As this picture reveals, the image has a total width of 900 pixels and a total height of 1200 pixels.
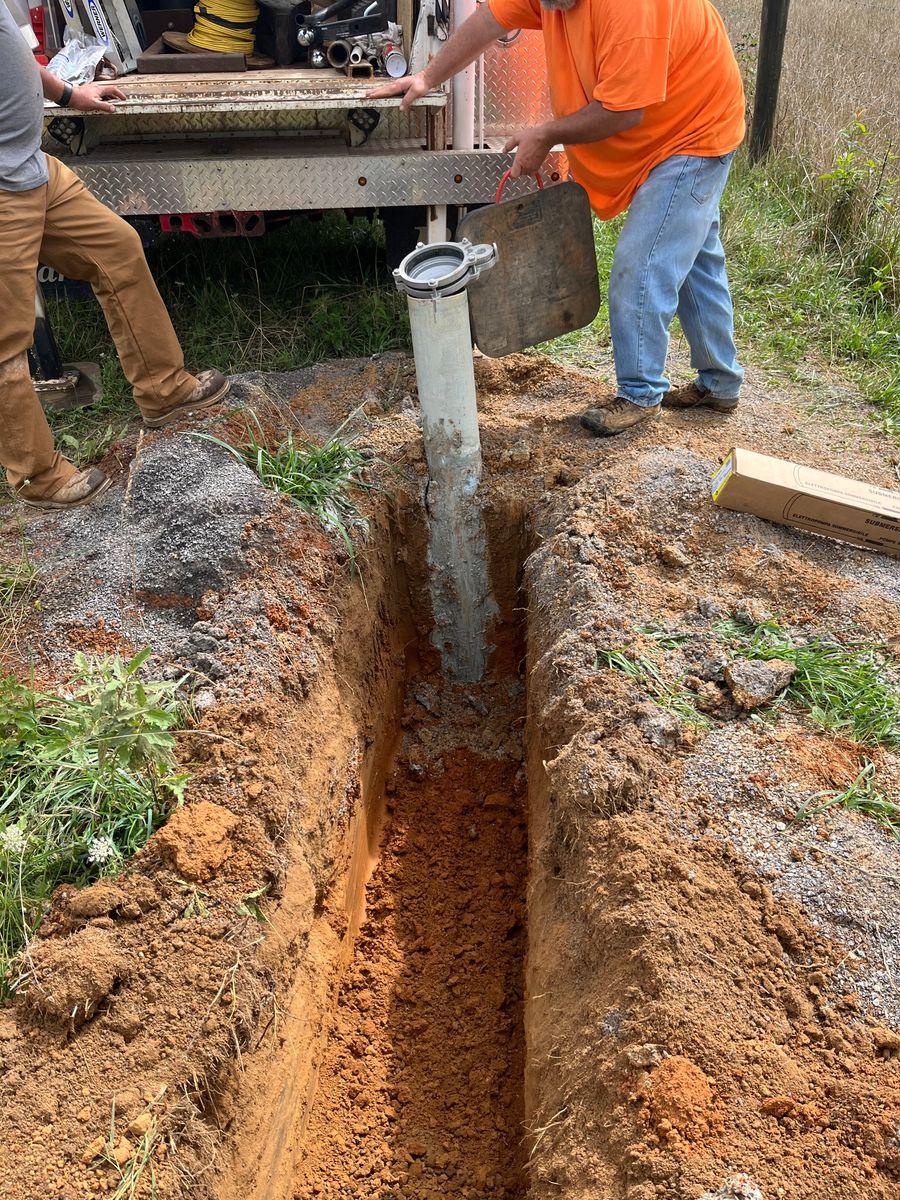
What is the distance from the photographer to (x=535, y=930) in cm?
278

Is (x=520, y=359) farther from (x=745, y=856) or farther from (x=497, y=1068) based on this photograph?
(x=497, y=1068)

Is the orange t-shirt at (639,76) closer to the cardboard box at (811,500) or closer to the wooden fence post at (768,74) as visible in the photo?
the cardboard box at (811,500)

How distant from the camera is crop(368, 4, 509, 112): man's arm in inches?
143

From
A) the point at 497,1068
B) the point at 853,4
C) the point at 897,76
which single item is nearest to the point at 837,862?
the point at 497,1068

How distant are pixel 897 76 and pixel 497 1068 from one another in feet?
28.7

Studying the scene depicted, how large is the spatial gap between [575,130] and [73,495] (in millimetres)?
2491

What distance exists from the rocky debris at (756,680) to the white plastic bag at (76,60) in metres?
4.18

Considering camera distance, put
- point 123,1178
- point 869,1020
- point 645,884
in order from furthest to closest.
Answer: point 645,884 → point 869,1020 → point 123,1178

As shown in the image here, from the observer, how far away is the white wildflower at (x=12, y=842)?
2.38 m

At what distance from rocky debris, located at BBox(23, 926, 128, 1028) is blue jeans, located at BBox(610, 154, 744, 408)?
3.05m

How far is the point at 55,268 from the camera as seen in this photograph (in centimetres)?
364

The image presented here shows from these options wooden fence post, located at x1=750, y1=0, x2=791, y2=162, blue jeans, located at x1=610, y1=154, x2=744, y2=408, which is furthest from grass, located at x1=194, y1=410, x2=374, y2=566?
wooden fence post, located at x1=750, y1=0, x2=791, y2=162

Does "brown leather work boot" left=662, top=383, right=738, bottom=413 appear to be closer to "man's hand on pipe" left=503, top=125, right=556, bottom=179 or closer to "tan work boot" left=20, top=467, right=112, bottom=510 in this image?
"man's hand on pipe" left=503, top=125, right=556, bottom=179

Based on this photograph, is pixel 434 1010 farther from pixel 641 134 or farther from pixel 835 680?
pixel 641 134
